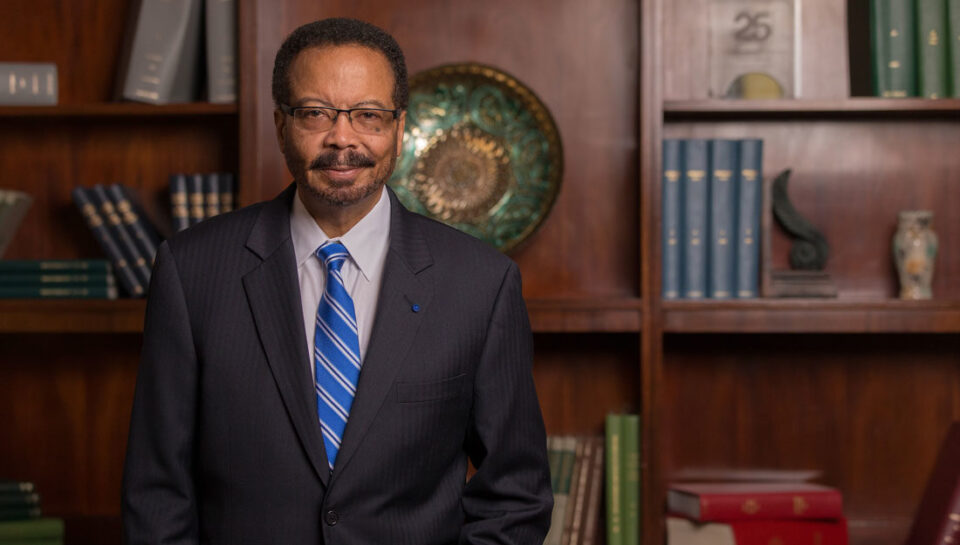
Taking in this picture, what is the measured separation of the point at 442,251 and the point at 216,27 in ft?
3.72

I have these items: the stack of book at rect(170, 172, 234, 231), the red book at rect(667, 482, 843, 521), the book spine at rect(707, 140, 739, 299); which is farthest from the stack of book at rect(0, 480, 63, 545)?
the book spine at rect(707, 140, 739, 299)

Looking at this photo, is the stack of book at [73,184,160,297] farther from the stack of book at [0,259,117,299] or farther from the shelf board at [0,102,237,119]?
the shelf board at [0,102,237,119]

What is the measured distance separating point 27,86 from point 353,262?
136cm

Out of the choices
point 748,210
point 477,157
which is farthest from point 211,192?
point 748,210

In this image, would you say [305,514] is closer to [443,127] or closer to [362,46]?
[362,46]

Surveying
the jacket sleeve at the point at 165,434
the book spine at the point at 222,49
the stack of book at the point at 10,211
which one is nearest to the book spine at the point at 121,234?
the stack of book at the point at 10,211

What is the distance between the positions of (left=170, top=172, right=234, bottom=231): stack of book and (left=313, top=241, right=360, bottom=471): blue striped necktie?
3.38 ft

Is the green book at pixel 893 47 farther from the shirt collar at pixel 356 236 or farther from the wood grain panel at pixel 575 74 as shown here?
the shirt collar at pixel 356 236

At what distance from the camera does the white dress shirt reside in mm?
1371

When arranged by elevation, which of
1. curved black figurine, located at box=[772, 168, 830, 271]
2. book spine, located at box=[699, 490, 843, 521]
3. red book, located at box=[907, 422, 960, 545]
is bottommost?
book spine, located at box=[699, 490, 843, 521]

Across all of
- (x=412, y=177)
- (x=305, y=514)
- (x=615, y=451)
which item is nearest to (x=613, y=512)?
(x=615, y=451)

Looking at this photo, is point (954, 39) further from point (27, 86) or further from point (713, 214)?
point (27, 86)

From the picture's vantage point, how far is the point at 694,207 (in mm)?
2221

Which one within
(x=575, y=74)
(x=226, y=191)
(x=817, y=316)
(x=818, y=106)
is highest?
(x=575, y=74)
